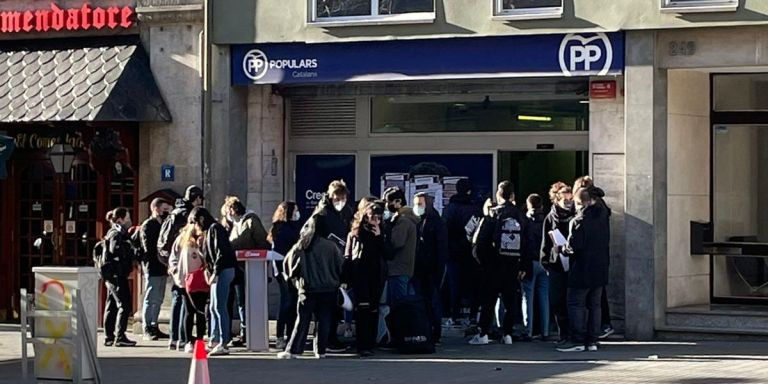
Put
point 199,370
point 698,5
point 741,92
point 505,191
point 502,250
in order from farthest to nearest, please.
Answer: point 741,92 → point 698,5 → point 505,191 → point 502,250 → point 199,370

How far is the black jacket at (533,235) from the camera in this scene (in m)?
17.9

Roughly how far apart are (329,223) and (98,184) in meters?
5.88

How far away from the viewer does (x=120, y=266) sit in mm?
18766

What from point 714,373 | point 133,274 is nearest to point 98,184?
point 133,274

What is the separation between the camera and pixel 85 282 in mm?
14305

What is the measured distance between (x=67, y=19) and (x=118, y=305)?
4.79 metres

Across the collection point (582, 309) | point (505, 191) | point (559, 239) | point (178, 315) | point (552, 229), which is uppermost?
point (505, 191)

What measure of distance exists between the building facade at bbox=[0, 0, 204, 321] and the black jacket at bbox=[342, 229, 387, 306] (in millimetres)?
4670

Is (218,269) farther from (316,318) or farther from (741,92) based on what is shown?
(741,92)

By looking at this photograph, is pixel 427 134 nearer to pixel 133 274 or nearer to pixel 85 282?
pixel 133 274

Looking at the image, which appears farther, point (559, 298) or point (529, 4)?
point (529, 4)

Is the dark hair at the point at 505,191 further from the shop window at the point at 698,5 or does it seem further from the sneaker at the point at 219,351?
the sneaker at the point at 219,351

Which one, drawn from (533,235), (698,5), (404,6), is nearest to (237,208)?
(533,235)

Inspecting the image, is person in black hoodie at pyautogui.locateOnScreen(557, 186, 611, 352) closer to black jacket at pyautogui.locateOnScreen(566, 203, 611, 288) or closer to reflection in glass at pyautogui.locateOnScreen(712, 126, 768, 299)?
black jacket at pyautogui.locateOnScreen(566, 203, 611, 288)
